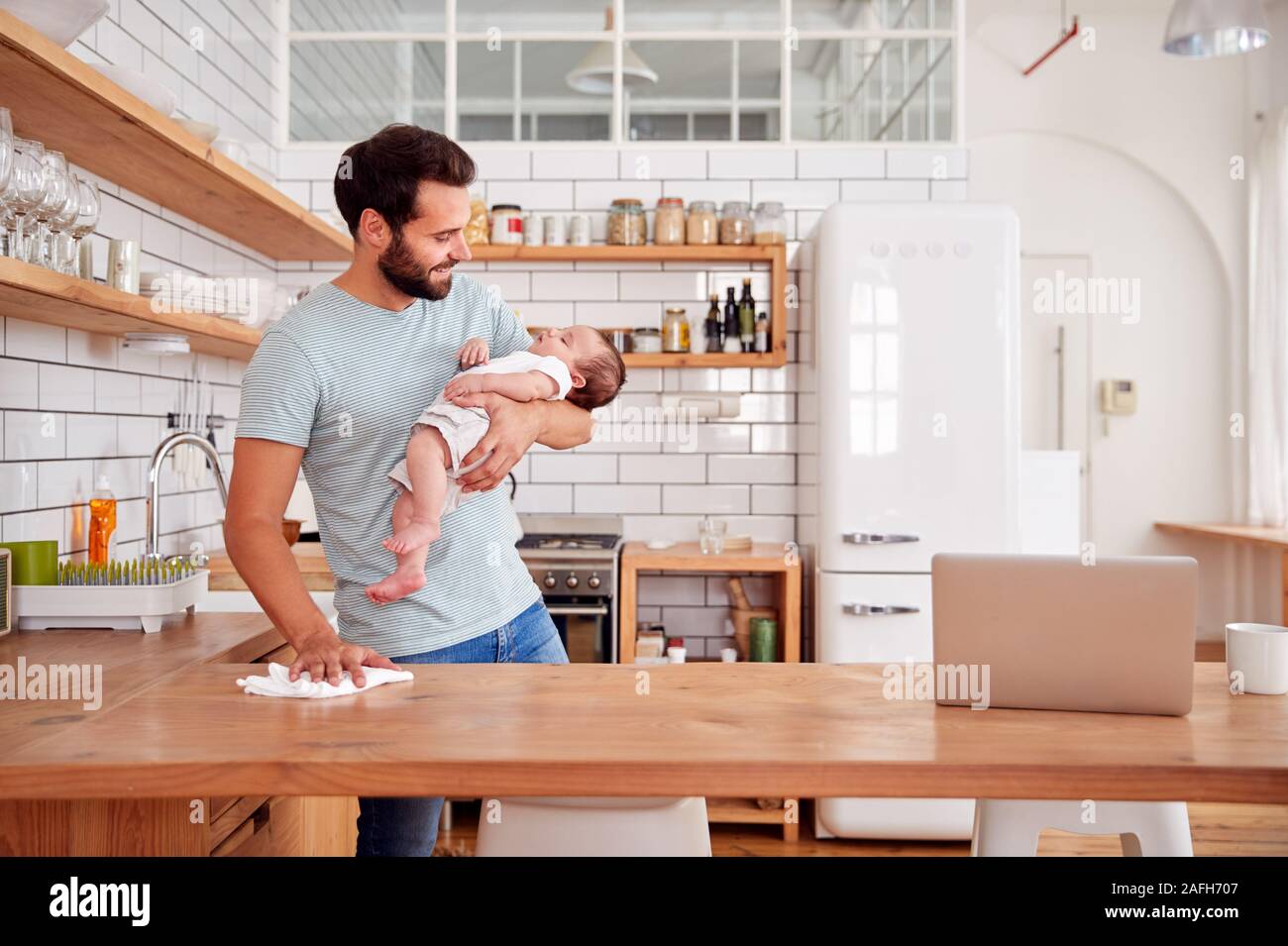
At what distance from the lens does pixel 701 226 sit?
154 inches

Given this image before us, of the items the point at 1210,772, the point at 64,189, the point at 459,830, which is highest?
Result: the point at 64,189

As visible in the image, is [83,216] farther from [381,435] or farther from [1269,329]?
[1269,329]

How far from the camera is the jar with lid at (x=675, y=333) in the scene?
393cm

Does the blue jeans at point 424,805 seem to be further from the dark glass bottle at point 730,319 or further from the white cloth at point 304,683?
the dark glass bottle at point 730,319

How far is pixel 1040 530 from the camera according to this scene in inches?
145

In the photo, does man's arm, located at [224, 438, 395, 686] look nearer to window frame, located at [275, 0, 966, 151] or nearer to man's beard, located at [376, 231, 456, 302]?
man's beard, located at [376, 231, 456, 302]

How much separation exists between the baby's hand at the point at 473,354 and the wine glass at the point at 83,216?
31.5 inches

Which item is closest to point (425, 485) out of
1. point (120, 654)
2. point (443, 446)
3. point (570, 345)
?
point (443, 446)

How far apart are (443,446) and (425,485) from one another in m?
0.07

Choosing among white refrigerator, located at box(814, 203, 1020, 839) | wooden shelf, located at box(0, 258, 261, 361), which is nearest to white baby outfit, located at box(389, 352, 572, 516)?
wooden shelf, located at box(0, 258, 261, 361)

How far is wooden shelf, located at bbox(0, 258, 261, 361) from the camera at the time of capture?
70.5 inches
